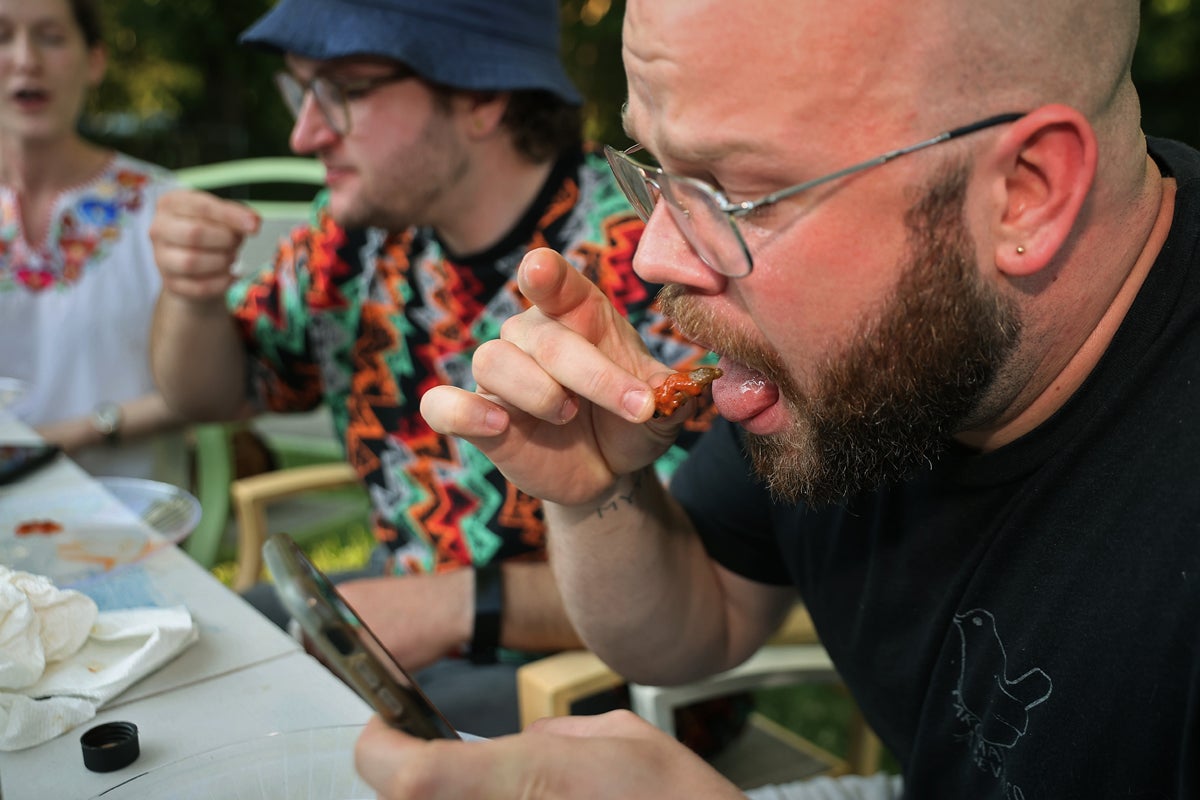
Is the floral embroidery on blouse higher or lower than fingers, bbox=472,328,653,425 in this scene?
lower

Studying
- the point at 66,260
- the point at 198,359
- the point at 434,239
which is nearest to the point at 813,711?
the point at 434,239

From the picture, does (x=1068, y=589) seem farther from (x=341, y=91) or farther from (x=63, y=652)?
(x=341, y=91)

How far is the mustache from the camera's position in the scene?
3.96ft

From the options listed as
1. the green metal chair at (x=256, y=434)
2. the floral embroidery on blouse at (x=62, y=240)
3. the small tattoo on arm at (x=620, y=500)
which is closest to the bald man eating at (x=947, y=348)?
the small tattoo on arm at (x=620, y=500)

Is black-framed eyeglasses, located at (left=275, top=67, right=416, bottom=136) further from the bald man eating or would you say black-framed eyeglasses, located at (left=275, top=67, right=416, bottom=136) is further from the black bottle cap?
the black bottle cap

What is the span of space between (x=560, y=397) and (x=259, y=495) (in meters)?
1.60

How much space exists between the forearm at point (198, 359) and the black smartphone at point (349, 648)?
1.77m

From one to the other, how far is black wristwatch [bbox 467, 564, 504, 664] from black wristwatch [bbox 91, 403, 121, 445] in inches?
54.6

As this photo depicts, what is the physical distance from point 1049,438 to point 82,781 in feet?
3.37

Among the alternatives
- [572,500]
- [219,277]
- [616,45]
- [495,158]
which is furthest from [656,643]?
[616,45]

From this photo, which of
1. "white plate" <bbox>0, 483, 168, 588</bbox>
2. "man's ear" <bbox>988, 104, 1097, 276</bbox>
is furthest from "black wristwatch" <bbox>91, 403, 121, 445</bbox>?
"man's ear" <bbox>988, 104, 1097, 276</bbox>

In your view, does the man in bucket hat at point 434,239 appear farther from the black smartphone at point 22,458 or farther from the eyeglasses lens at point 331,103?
the black smartphone at point 22,458

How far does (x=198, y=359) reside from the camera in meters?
2.54

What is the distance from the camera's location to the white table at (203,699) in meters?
1.10
